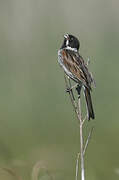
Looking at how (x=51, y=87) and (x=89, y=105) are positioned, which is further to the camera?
(x=51, y=87)

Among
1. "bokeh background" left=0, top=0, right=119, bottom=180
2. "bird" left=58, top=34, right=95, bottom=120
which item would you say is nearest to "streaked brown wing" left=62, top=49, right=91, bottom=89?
"bird" left=58, top=34, right=95, bottom=120

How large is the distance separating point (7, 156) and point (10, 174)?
5.6 inches

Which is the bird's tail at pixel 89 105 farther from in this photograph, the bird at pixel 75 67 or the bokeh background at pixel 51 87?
the bokeh background at pixel 51 87

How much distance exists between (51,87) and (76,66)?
549 mm

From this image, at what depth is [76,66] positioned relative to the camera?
3.83 feet

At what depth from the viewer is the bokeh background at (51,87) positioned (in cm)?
154

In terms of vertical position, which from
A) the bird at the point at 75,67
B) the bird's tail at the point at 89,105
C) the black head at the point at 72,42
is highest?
the black head at the point at 72,42

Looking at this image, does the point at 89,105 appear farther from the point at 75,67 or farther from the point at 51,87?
the point at 51,87

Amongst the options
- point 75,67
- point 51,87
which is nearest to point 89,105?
point 75,67

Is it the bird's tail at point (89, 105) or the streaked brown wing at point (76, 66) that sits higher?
the streaked brown wing at point (76, 66)

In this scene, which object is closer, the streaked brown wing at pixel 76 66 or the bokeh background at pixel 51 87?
the streaked brown wing at pixel 76 66

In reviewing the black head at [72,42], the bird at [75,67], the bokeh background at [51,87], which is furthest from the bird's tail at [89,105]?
the bokeh background at [51,87]

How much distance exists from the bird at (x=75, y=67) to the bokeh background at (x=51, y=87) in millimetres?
370

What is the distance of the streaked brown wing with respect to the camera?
3.75 ft
